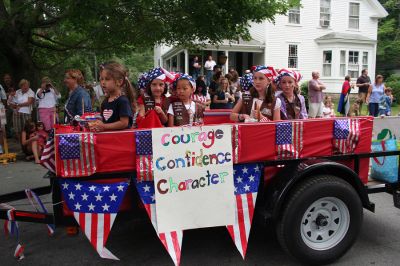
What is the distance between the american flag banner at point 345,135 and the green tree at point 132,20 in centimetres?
493

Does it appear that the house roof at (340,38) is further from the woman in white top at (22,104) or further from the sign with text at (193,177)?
the sign with text at (193,177)

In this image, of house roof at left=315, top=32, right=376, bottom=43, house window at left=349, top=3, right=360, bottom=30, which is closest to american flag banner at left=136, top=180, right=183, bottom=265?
house roof at left=315, top=32, right=376, bottom=43

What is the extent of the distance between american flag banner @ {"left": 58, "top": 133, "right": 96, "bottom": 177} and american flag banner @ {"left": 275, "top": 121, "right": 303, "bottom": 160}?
1540 millimetres

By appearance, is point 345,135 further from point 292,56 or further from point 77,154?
point 292,56

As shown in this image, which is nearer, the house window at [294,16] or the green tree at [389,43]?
the house window at [294,16]

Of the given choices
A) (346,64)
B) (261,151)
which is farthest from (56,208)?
(346,64)

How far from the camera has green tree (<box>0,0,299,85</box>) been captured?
793 centimetres

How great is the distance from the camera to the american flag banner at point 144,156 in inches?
116

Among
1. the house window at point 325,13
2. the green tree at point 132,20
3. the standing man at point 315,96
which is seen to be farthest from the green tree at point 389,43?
the green tree at point 132,20

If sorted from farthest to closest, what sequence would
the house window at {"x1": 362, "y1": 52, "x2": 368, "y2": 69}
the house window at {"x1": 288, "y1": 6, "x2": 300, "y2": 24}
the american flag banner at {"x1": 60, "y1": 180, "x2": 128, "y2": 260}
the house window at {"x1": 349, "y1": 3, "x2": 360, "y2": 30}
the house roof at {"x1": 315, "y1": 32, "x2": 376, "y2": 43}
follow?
the house window at {"x1": 362, "y1": 52, "x2": 368, "y2": 69}, the house window at {"x1": 349, "y1": 3, "x2": 360, "y2": 30}, the house roof at {"x1": 315, "y1": 32, "x2": 376, "y2": 43}, the house window at {"x1": 288, "y1": 6, "x2": 300, "y2": 24}, the american flag banner at {"x1": 60, "y1": 180, "x2": 128, "y2": 260}

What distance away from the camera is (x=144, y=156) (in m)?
2.98

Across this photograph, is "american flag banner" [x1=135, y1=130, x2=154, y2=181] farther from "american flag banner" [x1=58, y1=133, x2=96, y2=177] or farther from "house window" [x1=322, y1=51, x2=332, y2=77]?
"house window" [x1=322, y1=51, x2=332, y2=77]

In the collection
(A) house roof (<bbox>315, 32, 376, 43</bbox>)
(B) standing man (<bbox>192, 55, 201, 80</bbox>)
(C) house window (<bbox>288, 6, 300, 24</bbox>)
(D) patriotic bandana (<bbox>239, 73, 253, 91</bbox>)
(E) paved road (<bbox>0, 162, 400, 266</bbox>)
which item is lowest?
(E) paved road (<bbox>0, 162, 400, 266</bbox>)

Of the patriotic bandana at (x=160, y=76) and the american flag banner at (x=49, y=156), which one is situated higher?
the patriotic bandana at (x=160, y=76)
